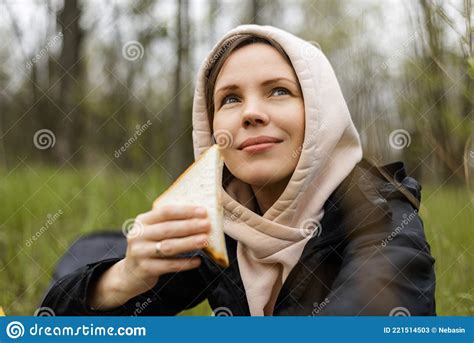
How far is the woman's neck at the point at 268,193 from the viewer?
98 cm

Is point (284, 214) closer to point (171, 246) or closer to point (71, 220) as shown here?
point (171, 246)

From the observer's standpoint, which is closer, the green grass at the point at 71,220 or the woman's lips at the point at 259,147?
the woman's lips at the point at 259,147

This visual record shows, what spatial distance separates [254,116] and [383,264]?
29cm

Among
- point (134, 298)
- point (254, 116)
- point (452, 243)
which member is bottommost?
point (452, 243)

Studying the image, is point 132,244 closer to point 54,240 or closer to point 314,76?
point 314,76

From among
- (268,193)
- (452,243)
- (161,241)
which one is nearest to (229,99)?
(268,193)

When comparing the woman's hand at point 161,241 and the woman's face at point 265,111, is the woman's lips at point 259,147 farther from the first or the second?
the woman's hand at point 161,241

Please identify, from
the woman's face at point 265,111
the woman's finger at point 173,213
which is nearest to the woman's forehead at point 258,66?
the woman's face at point 265,111

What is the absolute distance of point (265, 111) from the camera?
93 cm

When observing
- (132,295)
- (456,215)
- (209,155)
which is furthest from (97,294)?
(456,215)

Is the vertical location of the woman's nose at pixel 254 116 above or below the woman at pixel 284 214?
above

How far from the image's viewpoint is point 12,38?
1520 mm

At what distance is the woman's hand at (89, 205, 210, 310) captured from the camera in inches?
32.3

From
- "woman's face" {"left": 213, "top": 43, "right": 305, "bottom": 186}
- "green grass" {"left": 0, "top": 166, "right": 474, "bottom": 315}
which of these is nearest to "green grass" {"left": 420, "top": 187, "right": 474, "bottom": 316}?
Answer: "green grass" {"left": 0, "top": 166, "right": 474, "bottom": 315}
